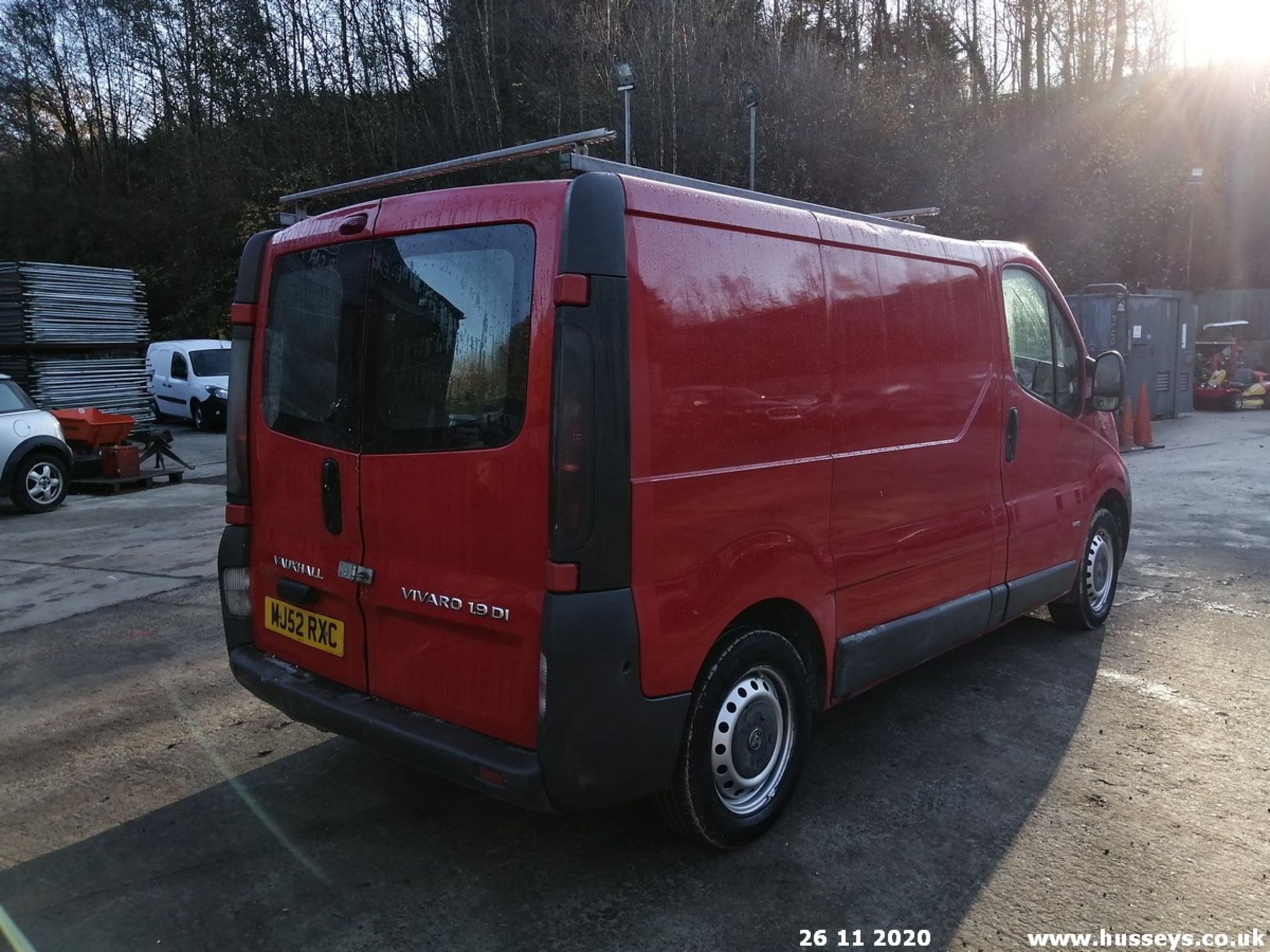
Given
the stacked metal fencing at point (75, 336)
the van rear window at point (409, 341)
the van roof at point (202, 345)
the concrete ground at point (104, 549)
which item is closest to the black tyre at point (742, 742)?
the van rear window at point (409, 341)

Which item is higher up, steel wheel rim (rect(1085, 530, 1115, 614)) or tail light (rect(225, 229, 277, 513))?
tail light (rect(225, 229, 277, 513))

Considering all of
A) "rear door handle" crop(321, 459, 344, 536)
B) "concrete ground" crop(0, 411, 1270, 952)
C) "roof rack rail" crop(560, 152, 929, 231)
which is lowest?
"concrete ground" crop(0, 411, 1270, 952)

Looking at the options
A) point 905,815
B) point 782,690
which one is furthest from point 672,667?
point 905,815

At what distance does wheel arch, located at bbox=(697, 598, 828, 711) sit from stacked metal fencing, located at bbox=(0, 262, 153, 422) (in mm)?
15027

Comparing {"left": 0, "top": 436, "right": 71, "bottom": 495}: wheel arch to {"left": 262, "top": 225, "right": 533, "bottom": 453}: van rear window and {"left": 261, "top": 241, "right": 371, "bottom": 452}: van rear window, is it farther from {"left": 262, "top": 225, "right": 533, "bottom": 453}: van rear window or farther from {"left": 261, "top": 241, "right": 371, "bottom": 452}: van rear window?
{"left": 262, "top": 225, "right": 533, "bottom": 453}: van rear window

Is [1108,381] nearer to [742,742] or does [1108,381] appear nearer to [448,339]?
[742,742]

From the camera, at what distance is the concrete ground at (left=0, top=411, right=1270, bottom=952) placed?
2.93 m

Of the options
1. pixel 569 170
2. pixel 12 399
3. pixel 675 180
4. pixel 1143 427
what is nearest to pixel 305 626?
pixel 569 170

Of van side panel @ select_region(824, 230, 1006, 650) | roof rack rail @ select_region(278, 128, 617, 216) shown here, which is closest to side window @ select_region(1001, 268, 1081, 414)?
van side panel @ select_region(824, 230, 1006, 650)

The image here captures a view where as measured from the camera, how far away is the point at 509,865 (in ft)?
10.7

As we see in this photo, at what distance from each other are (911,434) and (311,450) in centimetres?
233

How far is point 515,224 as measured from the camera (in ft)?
9.41

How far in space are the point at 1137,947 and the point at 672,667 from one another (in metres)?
1.54

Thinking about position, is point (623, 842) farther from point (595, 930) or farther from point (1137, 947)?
point (1137, 947)
